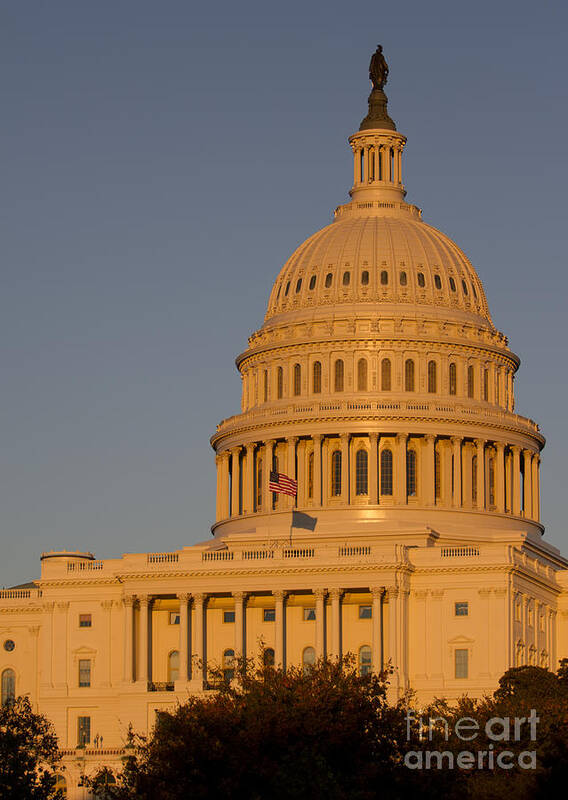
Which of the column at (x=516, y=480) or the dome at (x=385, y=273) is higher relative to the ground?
the dome at (x=385, y=273)

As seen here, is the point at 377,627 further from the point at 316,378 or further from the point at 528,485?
the point at 316,378

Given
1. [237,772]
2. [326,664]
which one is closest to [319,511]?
[326,664]

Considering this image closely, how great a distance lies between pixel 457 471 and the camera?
187 metres

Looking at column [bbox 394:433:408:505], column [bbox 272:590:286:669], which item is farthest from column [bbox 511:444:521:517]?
column [bbox 272:590:286:669]

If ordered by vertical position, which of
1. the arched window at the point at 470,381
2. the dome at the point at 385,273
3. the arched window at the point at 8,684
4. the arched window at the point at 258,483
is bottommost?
the arched window at the point at 8,684

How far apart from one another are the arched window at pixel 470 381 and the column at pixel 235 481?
19436 mm

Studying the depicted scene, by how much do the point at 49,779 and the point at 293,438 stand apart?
7708cm

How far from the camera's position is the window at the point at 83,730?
170 meters

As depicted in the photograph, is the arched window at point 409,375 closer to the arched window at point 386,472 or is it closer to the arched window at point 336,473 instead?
the arched window at point 386,472

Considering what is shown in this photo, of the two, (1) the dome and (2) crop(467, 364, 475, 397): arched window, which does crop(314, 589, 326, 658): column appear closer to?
(2) crop(467, 364, 475, 397): arched window

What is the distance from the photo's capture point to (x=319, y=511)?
186 meters

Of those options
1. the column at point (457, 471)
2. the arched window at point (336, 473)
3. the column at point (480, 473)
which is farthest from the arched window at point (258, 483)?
the column at point (480, 473)

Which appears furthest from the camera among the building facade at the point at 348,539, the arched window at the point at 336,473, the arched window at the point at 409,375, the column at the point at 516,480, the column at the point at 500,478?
the column at the point at 516,480

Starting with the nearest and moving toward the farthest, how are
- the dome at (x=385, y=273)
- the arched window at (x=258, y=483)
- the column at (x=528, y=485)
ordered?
the arched window at (x=258, y=483), the column at (x=528, y=485), the dome at (x=385, y=273)
